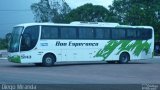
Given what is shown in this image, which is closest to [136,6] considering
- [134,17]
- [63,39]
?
[134,17]

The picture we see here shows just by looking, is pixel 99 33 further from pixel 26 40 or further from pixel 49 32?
pixel 26 40

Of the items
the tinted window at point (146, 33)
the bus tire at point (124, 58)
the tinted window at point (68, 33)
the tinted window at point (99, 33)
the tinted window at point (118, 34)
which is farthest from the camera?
the tinted window at point (146, 33)

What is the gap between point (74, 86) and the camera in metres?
15.5

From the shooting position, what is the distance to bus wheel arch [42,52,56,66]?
94.8ft

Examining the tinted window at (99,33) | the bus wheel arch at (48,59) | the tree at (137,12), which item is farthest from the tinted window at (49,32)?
the tree at (137,12)

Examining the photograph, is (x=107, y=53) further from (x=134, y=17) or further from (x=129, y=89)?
(x=134, y=17)

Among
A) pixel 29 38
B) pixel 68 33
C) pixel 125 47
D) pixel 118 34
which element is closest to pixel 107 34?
pixel 118 34

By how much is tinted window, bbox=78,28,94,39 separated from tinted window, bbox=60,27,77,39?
1.55ft

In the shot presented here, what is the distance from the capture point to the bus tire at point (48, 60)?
28.9m

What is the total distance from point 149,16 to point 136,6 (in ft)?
9.03

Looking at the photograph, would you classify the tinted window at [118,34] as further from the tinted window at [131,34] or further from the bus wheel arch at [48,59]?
the bus wheel arch at [48,59]

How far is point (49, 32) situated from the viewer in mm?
28969

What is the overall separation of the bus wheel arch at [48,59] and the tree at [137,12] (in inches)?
1147

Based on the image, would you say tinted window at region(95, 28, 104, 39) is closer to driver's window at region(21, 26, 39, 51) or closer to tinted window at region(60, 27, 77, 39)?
tinted window at region(60, 27, 77, 39)
